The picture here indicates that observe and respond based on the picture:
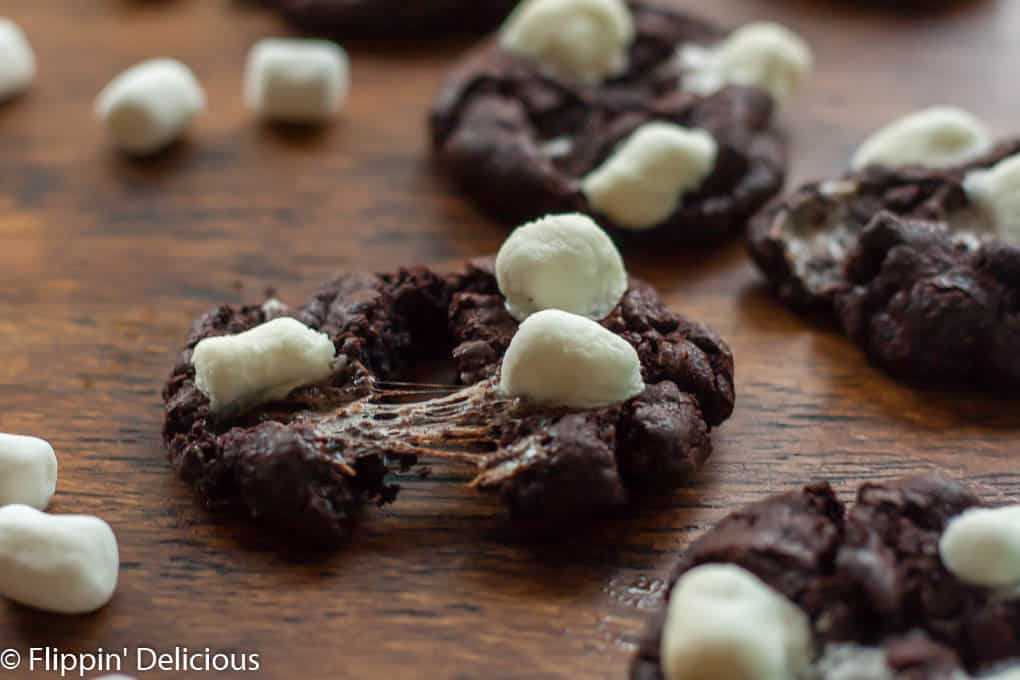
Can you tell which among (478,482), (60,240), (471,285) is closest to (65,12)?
(60,240)

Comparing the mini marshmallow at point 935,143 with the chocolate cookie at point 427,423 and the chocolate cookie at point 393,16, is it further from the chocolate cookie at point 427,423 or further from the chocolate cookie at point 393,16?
the chocolate cookie at point 393,16

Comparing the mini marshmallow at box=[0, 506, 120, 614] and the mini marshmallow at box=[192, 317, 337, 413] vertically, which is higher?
the mini marshmallow at box=[192, 317, 337, 413]

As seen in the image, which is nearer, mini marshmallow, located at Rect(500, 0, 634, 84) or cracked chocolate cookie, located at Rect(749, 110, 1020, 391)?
cracked chocolate cookie, located at Rect(749, 110, 1020, 391)

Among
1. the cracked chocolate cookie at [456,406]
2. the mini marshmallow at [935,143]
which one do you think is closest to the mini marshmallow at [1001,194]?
the mini marshmallow at [935,143]

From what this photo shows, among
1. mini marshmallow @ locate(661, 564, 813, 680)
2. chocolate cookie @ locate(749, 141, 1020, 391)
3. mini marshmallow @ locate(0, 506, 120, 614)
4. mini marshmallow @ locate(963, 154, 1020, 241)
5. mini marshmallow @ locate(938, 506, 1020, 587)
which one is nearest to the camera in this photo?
mini marshmallow @ locate(661, 564, 813, 680)

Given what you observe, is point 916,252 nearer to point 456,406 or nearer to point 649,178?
point 649,178

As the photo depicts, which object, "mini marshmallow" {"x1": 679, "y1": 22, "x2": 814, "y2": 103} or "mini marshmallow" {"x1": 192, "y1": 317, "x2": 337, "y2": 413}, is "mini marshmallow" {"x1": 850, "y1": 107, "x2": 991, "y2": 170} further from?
"mini marshmallow" {"x1": 192, "y1": 317, "x2": 337, "y2": 413}

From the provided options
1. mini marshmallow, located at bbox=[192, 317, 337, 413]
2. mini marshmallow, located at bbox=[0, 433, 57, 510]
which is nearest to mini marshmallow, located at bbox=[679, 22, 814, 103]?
mini marshmallow, located at bbox=[192, 317, 337, 413]
